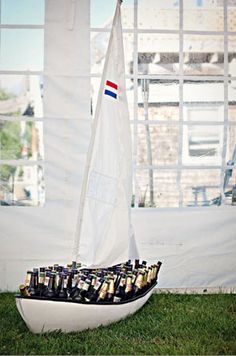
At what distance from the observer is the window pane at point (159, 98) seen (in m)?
4.70

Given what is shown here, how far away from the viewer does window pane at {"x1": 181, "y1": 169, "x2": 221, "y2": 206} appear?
4711 millimetres

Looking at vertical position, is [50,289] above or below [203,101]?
below

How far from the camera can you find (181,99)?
4.72 meters

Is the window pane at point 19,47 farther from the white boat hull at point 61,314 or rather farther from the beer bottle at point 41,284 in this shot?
the white boat hull at point 61,314

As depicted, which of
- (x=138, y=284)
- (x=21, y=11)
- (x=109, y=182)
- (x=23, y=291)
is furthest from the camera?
(x=21, y=11)

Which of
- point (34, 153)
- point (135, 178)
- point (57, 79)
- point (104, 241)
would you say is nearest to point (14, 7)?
point (57, 79)

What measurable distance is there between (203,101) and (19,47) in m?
1.26

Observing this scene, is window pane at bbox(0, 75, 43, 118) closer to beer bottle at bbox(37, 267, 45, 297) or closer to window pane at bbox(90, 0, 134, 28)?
window pane at bbox(90, 0, 134, 28)

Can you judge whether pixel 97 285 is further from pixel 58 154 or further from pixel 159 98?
pixel 159 98

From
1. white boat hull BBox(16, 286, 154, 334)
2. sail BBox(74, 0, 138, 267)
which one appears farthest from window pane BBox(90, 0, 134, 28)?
white boat hull BBox(16, 286, 154, 334)

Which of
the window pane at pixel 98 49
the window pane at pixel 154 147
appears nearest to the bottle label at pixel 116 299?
the window pane at pixel 154 147

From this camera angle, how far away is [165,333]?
3.60m

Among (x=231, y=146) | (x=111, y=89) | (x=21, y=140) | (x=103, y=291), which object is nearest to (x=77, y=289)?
(x=103, y=291)

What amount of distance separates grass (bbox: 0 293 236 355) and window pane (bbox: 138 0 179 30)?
5.99 feet
